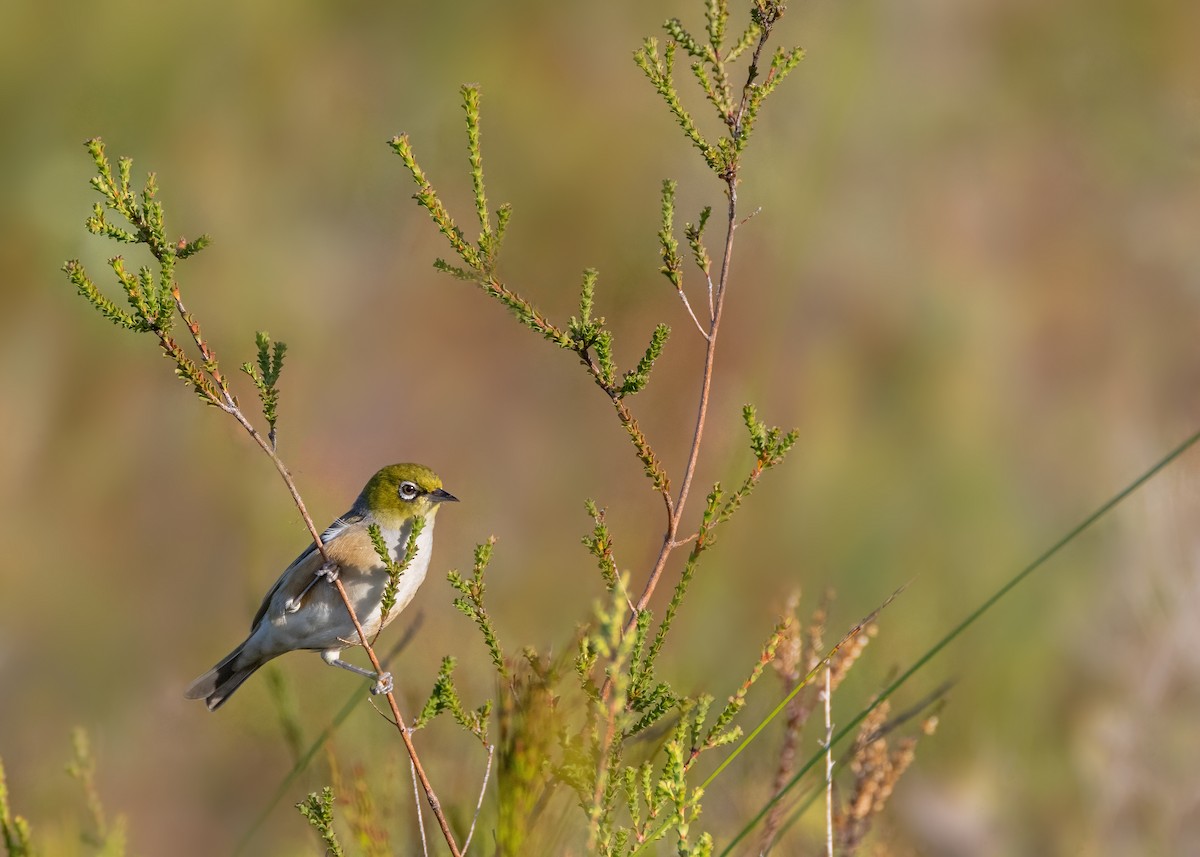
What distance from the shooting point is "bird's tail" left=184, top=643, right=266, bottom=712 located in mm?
4180

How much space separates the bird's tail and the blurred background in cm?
46

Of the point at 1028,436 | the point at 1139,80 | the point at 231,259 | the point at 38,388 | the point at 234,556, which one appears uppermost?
the point at 1139,80

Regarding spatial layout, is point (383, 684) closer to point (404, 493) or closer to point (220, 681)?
point (404, 493)

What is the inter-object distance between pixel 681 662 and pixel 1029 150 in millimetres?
6757

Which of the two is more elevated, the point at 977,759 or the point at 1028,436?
the point at 1028,436

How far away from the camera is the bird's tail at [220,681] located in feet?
13.7

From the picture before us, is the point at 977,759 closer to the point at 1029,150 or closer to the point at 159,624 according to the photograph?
the point at 159,624

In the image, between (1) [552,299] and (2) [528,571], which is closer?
(2) [528,571]

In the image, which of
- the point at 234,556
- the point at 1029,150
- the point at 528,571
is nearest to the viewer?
the point at 528,571

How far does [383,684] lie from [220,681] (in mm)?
1698

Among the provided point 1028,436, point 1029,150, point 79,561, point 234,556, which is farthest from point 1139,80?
point 79,561

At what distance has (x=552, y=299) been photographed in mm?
7840

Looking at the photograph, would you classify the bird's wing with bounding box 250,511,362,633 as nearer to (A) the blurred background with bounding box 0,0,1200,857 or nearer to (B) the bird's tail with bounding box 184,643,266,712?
(B) the bird's tail with bounding box 184,643,266,712

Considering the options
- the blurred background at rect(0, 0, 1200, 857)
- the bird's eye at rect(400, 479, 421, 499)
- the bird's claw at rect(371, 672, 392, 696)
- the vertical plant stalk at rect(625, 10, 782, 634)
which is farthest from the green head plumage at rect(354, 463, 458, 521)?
the vertical plant stalk at rect(625, 10, 782, 634)
